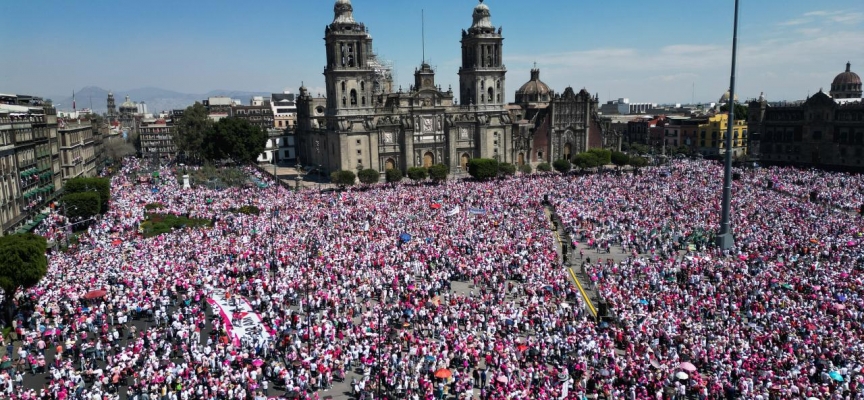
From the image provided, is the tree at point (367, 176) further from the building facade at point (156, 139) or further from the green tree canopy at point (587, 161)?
the building facade at point (156, 139)

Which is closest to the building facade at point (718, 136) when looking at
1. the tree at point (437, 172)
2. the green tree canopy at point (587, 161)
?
the green tree canopy at point (587, 161)

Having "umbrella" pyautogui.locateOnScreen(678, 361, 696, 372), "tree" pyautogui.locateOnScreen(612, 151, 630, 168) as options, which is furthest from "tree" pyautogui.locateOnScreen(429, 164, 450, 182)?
"umbrella" pyautogui.locateOnScreen(678, 361, 696, 372)

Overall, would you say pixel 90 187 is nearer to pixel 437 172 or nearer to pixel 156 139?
pixel 437 172

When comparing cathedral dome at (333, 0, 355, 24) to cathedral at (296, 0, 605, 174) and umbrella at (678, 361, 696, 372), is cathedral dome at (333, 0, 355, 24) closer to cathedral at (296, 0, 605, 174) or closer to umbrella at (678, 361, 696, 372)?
cathedral at (296, 0, 605, 174)

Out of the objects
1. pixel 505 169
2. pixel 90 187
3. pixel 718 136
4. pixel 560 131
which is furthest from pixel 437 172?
pixel 718 136

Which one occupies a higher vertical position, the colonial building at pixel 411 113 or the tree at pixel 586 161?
the colonial building at pixel 411 113

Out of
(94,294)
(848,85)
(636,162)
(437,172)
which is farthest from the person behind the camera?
(848,85)
